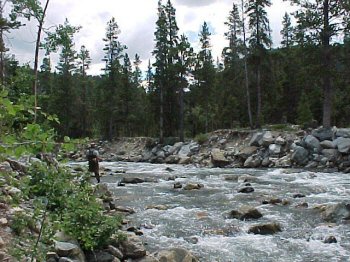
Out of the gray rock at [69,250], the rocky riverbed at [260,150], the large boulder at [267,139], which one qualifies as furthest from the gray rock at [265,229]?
the large boulder at [267,139]

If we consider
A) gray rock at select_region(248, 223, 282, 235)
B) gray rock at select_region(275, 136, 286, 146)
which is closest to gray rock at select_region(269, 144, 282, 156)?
gray rock at select_region(275, 136, 286, 146)

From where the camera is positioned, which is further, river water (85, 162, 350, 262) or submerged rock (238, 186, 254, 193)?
submerged rock (238, 186, 254, 193)

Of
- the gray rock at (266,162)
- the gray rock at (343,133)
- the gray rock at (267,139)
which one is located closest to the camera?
the gray rock at (343,133)

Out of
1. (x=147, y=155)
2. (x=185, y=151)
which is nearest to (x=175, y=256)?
(x=185, y=151)

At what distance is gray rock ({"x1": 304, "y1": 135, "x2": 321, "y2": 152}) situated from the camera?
22812mm

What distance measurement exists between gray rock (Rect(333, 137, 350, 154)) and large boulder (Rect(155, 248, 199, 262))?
54.1 ft

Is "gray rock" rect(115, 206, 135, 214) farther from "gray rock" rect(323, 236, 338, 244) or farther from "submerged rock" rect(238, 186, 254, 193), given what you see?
"gray rock" rect(323, 236, 338, 244)

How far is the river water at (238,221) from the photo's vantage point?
27.4 ft

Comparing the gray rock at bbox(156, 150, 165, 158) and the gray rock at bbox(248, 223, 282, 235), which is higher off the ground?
the gray rock at bbox(156, 150, 165, 158)

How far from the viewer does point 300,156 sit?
2312cm

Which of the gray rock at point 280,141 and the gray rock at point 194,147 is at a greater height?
the gray rock at point 280,141

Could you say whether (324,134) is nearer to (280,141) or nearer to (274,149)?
(280,141)

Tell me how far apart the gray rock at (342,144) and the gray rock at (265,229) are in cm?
1329

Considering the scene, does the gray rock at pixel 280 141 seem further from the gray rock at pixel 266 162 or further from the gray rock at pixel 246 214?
the gray rock at pixel 246 214
